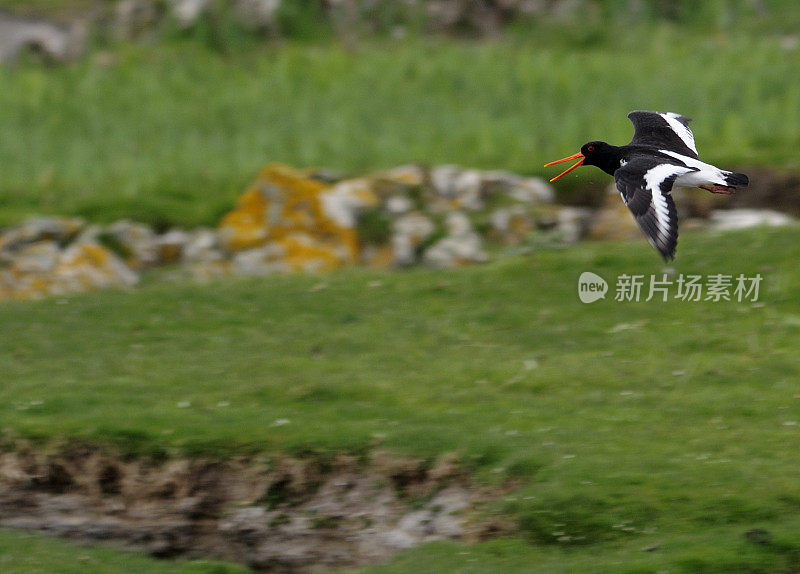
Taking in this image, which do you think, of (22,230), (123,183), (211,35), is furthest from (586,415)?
(211,35)

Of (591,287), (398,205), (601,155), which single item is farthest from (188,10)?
(601,155)

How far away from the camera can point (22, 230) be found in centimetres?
2047

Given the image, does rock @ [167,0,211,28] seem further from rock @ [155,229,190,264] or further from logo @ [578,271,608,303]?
logo @ [578,271,608,303]

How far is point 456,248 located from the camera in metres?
20.4

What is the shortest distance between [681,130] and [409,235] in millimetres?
9107

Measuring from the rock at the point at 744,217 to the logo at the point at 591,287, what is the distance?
387cm

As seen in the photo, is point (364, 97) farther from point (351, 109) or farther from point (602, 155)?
point (602, 155)

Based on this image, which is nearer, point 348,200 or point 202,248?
point 202,248

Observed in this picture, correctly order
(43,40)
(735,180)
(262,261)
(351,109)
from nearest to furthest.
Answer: (735,180)
(262,261)
(351,109)
(43,40)

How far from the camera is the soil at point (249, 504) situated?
1098cm

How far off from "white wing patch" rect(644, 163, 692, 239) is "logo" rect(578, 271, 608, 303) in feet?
19.1

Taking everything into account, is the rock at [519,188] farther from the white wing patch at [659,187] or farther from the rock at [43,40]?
the rock at [43,40]

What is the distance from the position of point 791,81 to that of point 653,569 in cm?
1919

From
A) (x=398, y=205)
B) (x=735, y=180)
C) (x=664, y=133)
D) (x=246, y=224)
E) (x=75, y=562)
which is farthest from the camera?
(x=398, y=205)
